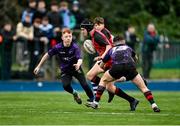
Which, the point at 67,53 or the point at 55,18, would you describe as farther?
the point at 55,18

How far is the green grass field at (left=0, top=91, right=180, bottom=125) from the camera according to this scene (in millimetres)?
15836

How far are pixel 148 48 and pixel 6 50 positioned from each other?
531cm

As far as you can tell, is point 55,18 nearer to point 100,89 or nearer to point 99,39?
point 99,39

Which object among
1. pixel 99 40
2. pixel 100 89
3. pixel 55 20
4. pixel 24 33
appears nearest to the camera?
pixel 100 89

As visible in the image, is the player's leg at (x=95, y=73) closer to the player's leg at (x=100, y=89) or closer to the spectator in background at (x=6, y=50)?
the player's leg at (x=100, y=89)

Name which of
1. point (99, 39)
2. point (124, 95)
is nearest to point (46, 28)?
point (99, 39)

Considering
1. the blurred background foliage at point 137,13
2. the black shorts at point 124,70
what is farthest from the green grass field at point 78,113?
the blurred background foliage at point 137,13

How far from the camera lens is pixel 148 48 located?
1180 inches

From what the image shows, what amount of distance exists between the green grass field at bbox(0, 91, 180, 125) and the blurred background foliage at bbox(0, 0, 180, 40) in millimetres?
19785

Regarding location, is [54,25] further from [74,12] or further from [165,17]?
[165,17]

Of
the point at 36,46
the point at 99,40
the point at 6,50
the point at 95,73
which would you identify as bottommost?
the point at 6,50

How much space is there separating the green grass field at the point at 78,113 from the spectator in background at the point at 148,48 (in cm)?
733

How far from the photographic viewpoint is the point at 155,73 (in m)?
30.4

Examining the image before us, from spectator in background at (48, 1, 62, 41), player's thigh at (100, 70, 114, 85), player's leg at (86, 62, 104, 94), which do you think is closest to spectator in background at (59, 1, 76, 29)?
spectator in background at (48, 1, 62, 41)
